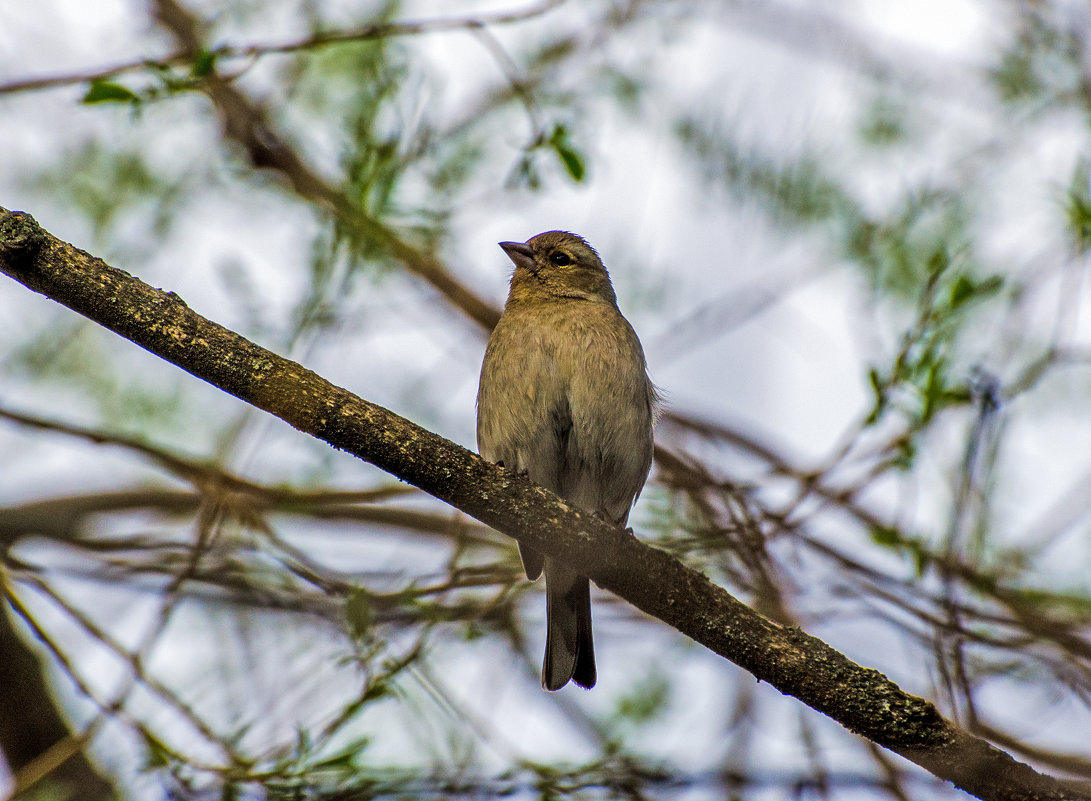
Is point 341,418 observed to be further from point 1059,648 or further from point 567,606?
point 1059,648

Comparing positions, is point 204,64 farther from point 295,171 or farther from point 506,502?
point 506,502

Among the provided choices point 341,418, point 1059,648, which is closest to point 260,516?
point 341,418

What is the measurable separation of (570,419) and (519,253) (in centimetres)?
181

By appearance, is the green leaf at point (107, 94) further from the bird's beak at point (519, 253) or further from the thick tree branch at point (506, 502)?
the bird's beak at point (519, 253)

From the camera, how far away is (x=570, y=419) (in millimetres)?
6090

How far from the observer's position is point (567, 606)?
19.5 feet

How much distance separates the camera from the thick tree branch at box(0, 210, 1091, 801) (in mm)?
3592

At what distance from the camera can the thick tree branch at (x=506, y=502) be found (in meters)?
3.59

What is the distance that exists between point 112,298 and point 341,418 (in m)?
0.88

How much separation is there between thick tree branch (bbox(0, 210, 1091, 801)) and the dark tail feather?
171 centimetres

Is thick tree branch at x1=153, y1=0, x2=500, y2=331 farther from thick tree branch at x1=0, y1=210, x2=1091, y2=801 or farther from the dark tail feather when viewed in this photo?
the dark tail feather

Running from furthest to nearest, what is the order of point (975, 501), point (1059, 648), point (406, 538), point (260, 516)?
point (406, 538)
point (260, 516)
point (1059, 648)
point (975, 501)

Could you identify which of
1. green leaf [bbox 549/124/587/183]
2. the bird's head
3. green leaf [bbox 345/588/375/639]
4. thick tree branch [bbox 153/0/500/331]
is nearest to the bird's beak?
the bird's head

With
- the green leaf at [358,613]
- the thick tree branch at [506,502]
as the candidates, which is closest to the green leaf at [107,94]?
the thick tree branch at [506,502]
